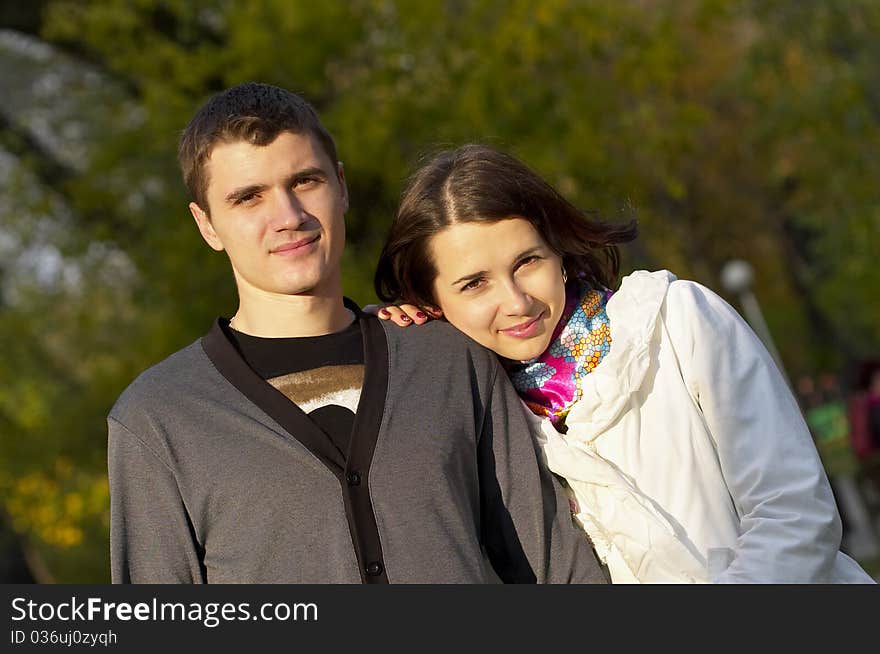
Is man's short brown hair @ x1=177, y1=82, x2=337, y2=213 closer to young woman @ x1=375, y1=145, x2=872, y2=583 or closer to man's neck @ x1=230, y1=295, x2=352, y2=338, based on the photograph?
man's neck @ x1=230, y1=295, x2=352, y2=338

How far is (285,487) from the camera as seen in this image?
124 inches

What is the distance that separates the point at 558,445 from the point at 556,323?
338mm

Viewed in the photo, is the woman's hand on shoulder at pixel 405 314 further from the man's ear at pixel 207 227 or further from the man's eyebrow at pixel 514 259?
the man's ear at pixel 207 227

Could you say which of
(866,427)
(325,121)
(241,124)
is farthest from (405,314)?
(866,427)

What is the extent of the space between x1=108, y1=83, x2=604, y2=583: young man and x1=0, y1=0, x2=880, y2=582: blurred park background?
5015 mm

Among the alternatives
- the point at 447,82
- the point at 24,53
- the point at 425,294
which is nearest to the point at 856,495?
the point at 447,82

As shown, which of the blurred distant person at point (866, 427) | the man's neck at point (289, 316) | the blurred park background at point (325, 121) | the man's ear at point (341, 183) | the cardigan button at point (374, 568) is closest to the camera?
the cardigan button at point (374, 568)

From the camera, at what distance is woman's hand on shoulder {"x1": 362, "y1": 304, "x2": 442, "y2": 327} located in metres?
3.60

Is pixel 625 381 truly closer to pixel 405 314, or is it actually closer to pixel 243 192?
pixel 405 314

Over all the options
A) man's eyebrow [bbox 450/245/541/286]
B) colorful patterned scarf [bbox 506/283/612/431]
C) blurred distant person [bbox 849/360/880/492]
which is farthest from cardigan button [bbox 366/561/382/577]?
blurred distant person [bbox 849/360/880/492]

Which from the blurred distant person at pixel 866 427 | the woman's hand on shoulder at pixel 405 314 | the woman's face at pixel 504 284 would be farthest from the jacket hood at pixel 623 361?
the blurred distant person at pixel 866 427

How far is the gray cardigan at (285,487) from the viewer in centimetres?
313

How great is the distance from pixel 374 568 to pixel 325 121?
898 cm

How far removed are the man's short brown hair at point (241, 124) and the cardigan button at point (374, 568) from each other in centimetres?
104
